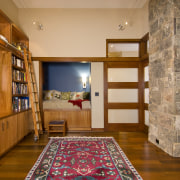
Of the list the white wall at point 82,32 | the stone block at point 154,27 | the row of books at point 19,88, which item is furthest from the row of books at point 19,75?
the stone block at point 154,27

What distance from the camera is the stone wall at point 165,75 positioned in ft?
8.75

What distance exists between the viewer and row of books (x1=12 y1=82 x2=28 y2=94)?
11.3 feet

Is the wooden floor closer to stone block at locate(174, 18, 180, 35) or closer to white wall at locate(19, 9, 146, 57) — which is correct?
stone block at locate(174, 18, 180, 35)

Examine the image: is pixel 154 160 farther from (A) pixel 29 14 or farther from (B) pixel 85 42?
(A) pixel 29 14

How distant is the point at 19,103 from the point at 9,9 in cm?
238

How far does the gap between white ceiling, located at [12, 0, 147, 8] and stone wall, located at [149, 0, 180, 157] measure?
0.89 metres

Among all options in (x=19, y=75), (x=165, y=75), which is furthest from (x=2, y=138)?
(x=165, y=75)

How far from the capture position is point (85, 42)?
4332 mm

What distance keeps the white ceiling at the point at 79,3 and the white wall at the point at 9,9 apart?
0.54 ft

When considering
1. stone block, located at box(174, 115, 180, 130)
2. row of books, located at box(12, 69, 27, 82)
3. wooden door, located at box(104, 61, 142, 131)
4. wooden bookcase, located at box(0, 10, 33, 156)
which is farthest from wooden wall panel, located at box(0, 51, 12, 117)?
stone block, located at box(174, 115, 180, 130)

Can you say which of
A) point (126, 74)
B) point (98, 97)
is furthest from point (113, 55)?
point (98, 97)

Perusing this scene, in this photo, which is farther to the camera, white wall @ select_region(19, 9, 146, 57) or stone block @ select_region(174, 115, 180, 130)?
white wall @ select_region(19, 9, 146, 57)

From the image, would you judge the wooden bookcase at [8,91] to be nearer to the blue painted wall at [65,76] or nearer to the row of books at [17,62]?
the row of books at [17,62]

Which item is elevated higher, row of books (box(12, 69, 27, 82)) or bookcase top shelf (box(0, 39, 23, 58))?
bookcase top shelf (box(0, 39, 23, 58))
